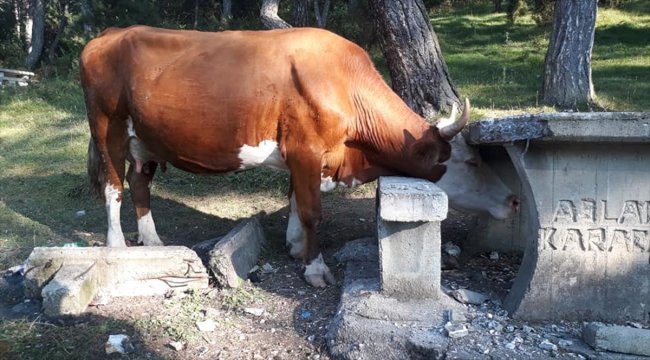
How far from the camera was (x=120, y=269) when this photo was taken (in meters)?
4.63

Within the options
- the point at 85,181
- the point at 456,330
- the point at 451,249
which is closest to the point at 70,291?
the point at 456,330

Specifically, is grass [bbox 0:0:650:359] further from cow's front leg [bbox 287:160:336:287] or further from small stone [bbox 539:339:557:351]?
small stone [bbox 539:339:557:351]

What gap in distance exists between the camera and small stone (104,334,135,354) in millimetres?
3764

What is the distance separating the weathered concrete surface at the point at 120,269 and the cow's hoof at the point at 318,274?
754mm

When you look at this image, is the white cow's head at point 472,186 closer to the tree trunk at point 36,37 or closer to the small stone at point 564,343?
the small stone at point 564,343

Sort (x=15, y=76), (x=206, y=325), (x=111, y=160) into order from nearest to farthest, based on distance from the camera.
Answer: (x=206, y=325), (x=111, y=160), (x=15, y=76)

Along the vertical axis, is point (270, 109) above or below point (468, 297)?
above

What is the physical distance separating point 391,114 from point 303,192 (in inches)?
34.5

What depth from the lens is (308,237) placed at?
4.92 meters

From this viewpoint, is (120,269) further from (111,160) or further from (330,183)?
(330,183)

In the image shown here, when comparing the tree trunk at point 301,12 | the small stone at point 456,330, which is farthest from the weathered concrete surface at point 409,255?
the tree trunk at point 301,12

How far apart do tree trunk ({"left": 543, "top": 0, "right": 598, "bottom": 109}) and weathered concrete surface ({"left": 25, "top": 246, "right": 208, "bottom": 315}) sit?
5.92 m

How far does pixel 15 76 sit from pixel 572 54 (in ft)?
51.7

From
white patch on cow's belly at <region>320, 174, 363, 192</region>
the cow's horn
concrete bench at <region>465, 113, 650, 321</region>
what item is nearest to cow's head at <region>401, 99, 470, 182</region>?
the cow's horn
